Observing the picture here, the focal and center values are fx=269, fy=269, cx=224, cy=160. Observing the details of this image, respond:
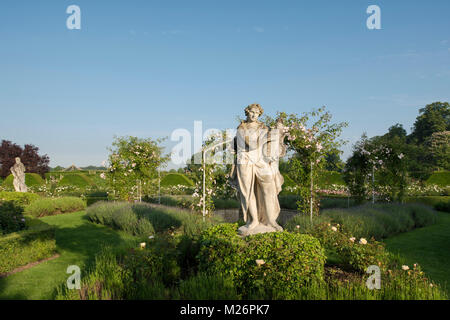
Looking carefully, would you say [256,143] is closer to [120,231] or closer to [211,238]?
[211,238]

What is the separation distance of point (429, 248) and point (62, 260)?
10.2m

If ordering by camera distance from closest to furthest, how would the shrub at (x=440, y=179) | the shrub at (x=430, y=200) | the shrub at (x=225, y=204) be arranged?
the shrub at (x=430, y=200) → the shrub at (x=225, y=204) → the shrub at (x=440, y=179)

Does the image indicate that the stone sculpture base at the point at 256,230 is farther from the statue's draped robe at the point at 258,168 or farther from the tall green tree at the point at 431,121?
the tall green tree at the point at 431,121

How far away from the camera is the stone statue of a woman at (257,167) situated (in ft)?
16.7

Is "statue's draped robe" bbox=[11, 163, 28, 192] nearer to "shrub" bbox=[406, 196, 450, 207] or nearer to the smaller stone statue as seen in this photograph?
the smaller stone statue

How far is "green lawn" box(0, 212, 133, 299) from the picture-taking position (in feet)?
16.8

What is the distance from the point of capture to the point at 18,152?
33.4 meters

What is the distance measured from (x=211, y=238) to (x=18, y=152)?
3832 cm

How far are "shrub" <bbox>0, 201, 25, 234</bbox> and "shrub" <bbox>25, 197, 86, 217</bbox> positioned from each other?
520 centimetres

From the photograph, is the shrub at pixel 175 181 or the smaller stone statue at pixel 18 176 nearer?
the smaller stone statue at pixel 18 176
